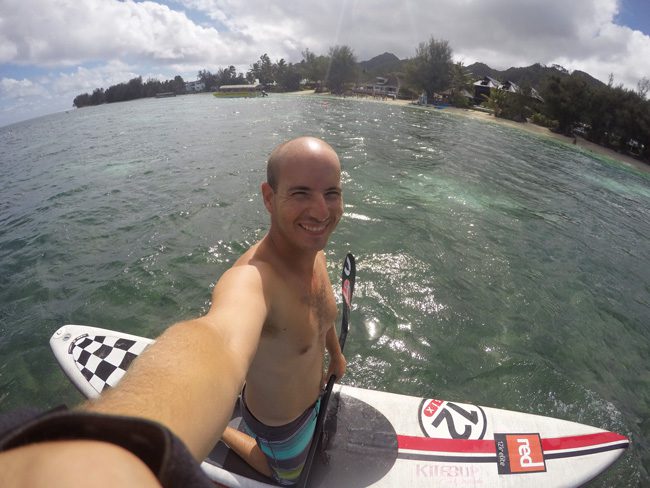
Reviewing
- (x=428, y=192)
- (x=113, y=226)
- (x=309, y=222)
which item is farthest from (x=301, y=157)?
(x=428, y=192)

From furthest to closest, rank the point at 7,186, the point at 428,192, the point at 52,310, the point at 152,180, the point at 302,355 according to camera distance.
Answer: the point at 7,186 < the point at 152,180 < the point at 428,192 < the point at 52,310 < the point at 302,355

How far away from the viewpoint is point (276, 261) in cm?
229

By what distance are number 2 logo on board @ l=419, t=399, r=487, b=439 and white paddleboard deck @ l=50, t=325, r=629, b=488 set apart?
1 centimetres

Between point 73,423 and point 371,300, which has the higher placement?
point 73,423

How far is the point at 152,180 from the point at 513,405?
15034mm

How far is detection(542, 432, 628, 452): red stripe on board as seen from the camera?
11.8 ft

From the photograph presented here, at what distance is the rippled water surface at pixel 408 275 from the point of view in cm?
527

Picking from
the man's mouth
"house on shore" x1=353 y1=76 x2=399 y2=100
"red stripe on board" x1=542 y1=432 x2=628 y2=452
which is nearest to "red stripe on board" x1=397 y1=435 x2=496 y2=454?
"red stripe on board" x1=542 y1=432 x2=628 y2=452

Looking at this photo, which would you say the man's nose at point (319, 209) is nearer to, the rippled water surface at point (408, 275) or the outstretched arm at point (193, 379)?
the outstretched arm at point (193, 379)

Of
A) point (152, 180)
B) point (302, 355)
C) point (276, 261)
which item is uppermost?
point (276, 261)

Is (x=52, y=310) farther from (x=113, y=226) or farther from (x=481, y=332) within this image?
(x=481, y=332)

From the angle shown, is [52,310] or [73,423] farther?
[52,310]

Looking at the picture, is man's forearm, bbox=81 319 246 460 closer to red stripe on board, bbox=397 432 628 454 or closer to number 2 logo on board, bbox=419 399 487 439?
red stripe on board, bbox=397 432 628 454

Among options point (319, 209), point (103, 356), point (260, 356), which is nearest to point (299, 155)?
point (319, 209)
